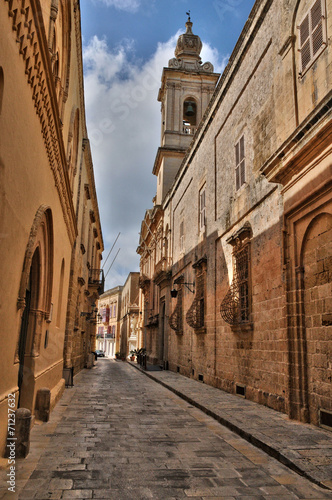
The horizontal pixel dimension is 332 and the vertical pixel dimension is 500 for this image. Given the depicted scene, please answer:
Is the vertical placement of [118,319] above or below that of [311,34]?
A: below

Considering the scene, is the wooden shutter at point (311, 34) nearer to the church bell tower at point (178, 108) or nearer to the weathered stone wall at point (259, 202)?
the weathered stone wall at point (259, 202)

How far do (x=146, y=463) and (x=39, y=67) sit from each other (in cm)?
500

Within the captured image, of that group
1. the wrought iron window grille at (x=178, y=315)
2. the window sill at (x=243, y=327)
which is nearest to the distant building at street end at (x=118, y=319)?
the wrought iron window grille at (x=178, y=315)

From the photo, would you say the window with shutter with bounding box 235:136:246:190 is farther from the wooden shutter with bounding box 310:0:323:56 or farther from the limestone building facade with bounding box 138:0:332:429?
the wooden shutter with bounding box 310:0:323:56

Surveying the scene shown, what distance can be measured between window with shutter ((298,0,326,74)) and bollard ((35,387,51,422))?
7.53m

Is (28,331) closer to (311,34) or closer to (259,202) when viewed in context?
(259,202)

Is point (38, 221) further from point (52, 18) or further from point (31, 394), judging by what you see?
point (52, 18)

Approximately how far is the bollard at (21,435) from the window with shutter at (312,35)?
741cm

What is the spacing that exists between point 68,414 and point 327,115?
7.03m

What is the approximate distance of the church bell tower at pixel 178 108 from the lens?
27.2 m

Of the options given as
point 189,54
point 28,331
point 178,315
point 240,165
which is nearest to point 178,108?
point 189,54

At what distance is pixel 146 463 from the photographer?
496 centimetres

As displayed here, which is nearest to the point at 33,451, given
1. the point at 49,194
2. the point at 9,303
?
the point at 9,303

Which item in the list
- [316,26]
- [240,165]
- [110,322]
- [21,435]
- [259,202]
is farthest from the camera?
[110,322]
